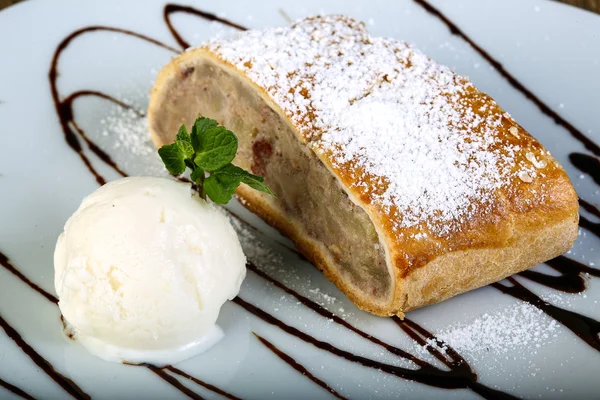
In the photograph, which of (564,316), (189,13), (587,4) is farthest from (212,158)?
(587,4)

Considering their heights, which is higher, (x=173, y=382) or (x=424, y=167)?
(x=424, y=167)

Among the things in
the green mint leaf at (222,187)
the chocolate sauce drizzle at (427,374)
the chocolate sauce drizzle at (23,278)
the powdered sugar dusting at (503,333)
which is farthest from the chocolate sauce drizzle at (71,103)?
the powdered sugar dusting at (503,333)

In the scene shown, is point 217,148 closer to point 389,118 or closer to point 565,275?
point 389,118

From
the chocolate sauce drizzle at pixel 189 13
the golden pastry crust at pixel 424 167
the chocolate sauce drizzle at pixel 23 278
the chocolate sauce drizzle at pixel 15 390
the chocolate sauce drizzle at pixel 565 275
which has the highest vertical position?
the chocolate sauce drizzle at pixel 189 13

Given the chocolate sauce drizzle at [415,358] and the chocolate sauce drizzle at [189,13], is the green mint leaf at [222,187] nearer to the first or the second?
the chocolate sauce drizzle at [415,358]

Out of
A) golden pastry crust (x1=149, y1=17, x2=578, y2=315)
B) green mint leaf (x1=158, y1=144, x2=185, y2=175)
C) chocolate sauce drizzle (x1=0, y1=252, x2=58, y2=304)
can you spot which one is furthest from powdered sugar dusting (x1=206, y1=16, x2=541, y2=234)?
chocolate sauce drizzle (x1=0, y1=252, x2=58, y2=304)

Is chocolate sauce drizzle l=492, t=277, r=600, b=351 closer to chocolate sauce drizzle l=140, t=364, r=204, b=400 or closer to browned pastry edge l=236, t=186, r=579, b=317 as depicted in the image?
browned pastry edge l=236, t=186, r=579, b=317
